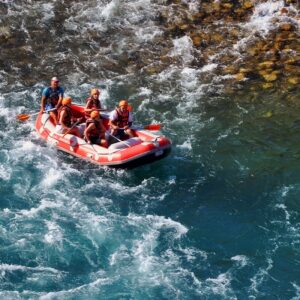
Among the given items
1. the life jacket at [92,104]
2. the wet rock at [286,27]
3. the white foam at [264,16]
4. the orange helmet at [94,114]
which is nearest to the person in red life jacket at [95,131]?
the orange helmet at [94,114]

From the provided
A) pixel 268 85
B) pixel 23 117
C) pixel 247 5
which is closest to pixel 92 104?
pixel 23 117

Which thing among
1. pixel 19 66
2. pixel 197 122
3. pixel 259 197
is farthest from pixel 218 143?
pixel 19 66

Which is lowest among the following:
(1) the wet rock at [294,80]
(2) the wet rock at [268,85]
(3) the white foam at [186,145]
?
(3) the white foam at [186,145]

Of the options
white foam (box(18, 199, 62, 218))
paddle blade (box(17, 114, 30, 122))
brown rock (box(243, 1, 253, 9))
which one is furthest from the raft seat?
brown rock (box(243, 1, 253, 9))

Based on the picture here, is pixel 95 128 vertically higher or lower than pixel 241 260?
higher

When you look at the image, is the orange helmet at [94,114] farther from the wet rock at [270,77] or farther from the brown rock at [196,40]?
the brown rock at [196,40]

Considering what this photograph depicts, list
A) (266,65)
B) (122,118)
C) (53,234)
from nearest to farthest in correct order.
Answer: (53,234)
(122,118)
(266,65)

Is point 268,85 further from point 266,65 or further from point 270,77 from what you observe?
point 266,65
